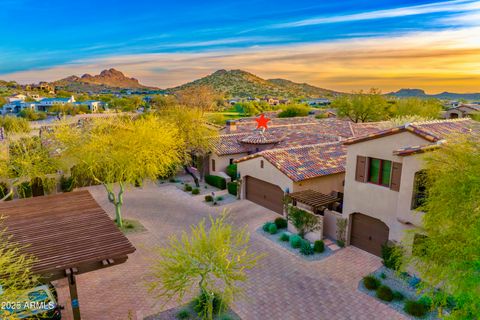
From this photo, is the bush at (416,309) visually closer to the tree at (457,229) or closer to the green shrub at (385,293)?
the green shrub at (385,293)

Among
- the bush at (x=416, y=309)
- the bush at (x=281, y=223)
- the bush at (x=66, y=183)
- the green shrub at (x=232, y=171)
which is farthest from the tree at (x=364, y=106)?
the bush at (x=416, y=309)

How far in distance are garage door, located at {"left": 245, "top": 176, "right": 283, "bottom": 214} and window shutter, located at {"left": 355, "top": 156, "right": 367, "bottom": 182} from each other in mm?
7074

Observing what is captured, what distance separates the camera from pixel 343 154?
27562mm

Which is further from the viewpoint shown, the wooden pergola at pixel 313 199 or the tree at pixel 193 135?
the tree at pixel 193 135

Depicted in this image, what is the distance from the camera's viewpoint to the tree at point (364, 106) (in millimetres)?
57844

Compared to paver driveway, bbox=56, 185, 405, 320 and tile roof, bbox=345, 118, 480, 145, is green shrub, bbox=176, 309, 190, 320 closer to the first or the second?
paver driveway, bbox=56, 185, 405, 320

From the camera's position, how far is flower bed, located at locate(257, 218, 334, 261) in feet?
61.4

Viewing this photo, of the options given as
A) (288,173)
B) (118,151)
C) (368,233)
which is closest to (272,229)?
(288,173)

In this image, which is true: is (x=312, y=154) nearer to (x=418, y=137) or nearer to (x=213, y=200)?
(x=213, y=200)

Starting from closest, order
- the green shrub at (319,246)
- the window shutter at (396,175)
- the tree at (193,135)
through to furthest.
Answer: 1. the window shutter at (396,175)
2. the green shrub at (319,246)
3. the tree at (193,135)

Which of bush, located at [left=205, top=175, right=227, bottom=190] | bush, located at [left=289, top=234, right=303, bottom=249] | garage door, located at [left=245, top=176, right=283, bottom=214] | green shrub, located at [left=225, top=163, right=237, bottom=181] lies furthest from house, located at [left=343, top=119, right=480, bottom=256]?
green shrub, located at [left=225, top=163, right=237, bottom=181]

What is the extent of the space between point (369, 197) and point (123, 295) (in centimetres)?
1293

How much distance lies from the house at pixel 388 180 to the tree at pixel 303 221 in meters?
1.73

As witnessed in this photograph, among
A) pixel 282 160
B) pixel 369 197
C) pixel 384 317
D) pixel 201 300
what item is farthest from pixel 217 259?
pixel 282 160
